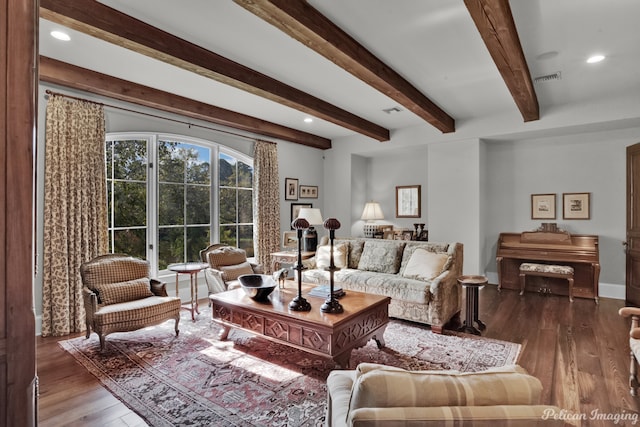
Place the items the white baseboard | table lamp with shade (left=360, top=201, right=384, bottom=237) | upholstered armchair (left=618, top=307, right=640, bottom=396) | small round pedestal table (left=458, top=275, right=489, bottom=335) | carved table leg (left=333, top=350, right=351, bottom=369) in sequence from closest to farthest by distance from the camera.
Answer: upholstered armchair (left=618, top=307, right=640, bottom=396)
carved table leg (left=333, top=350, right=351, bottom=369)
small round pedestal table (left=458, top=275, right=489, bottom=335)
the white baseboard
table lamp with shade (left=360, top=201, right=384, bottom=237)

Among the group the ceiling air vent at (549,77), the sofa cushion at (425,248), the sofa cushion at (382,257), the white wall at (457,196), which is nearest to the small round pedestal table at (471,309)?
the sofa cushion at (425,248)

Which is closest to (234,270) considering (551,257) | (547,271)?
(547,271)

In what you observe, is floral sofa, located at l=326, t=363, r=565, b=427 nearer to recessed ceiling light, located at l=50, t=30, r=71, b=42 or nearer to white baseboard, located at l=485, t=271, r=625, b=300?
recessed ceiling light, located at l=50, t=30, r=71, b=42

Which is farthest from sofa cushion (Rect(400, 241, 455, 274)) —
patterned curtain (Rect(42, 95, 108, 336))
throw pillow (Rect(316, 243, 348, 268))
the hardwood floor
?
patterned curtain (Rect(42, 95, 108, 336))

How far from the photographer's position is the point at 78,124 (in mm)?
3641

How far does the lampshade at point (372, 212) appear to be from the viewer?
→ 6.47 metres

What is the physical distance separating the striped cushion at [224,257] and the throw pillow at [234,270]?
62 mm

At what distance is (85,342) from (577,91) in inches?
245

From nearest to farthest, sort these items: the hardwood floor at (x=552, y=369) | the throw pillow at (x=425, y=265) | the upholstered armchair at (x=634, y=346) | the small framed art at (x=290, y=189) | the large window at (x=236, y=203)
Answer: the hardwood floor at (x=552, y=369)
the upholstered armchair at (x=634, y=346)
the throw pillow at (x=425, y=265)
the large window at (x=236, y=203)
the small framed art at (x=290, y=189)

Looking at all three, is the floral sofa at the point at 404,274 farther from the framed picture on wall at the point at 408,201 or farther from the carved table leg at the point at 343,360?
the framed picture on wall at the point at 408,201

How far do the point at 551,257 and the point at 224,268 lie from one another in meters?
4.75

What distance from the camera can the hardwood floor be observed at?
2137mm

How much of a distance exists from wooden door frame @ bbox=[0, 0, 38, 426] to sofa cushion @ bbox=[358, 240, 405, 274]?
4.04 metres

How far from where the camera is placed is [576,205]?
523 centimetres
